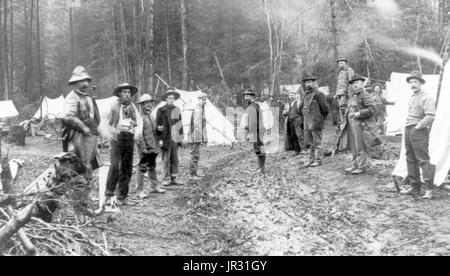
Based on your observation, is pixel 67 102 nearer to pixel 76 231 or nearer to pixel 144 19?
pixel 76 231

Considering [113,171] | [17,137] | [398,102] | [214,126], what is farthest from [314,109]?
[17,137]

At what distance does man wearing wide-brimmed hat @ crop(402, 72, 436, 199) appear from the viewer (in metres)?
6.65

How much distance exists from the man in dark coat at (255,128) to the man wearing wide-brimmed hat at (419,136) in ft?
9.18

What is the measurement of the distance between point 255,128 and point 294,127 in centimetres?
323

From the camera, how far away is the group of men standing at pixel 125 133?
5805mm

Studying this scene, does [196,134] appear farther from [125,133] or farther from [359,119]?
[359,119]

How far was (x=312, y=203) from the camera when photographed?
6605 mm

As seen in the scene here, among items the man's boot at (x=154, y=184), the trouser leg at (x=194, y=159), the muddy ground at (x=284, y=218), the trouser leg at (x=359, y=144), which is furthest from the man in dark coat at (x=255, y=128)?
the man's boot at (x=154, y=184)

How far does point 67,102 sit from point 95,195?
2378 mm

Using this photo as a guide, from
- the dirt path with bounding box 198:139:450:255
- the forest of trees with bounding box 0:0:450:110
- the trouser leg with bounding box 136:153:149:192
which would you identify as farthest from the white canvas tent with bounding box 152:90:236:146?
the trouser leg with bounding box 136:153:149:192

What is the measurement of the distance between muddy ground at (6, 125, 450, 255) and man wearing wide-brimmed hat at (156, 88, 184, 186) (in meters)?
0.43

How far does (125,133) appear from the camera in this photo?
6793 millimetres

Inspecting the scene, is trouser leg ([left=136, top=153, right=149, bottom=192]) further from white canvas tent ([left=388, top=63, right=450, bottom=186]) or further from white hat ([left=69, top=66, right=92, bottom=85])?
white canvas tent ([left=388, top=63, right=450, bottom=186])
